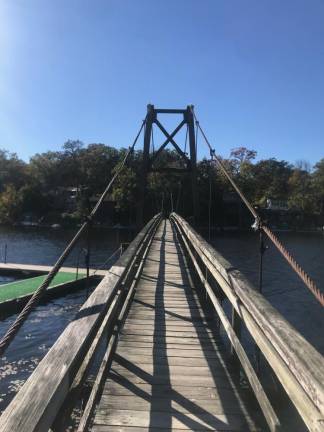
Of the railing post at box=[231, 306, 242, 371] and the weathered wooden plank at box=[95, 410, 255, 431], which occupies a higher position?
the railing post at box=[231, 306, 242, 371]

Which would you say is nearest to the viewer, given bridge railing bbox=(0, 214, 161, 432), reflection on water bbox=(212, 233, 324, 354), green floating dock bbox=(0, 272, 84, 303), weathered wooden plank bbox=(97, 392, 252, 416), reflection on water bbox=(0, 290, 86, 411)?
bridge railing bbox=(0, 214, 161, 432)

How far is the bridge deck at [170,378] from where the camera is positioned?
8.59ft

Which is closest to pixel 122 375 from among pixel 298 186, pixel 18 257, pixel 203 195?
pixel 18 257

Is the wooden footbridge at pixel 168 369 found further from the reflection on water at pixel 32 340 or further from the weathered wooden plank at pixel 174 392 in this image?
the reflection on water at pixel 32 340

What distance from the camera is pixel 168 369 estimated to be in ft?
11.4

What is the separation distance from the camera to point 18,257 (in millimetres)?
30953

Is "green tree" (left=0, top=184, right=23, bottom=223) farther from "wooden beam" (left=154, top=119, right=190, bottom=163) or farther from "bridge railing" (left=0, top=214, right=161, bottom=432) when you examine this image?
"bridge railing" (left=0, top=214, right=161, bottom=432)

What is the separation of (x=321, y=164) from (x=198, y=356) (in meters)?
84.6

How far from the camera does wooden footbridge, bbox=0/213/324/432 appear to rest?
1.45 m

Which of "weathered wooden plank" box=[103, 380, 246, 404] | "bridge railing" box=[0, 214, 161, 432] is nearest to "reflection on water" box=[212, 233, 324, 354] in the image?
"weathered wooden plank" box=[103, 380, 246, 404]

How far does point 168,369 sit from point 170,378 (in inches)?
7.6

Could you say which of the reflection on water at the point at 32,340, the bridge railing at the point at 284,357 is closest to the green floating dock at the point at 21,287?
the reflection on water at the point at 32,340

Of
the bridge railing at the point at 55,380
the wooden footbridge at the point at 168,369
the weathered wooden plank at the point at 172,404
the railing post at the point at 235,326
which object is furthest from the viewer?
the railing post at the point at 235,326

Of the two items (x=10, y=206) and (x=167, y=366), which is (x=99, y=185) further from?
(x=167, y=366)
